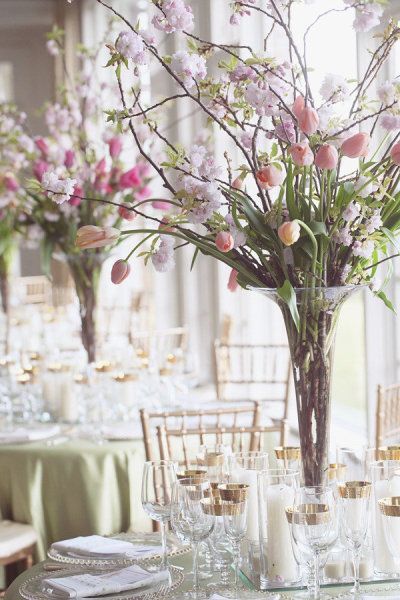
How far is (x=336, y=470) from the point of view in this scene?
6.84ft

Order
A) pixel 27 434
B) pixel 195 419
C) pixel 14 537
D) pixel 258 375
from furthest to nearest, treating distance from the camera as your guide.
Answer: pixel 258 375
pixel 195 419
pixel 27 434
pixel 14 537

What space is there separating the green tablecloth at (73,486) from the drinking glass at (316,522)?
1.66 meters

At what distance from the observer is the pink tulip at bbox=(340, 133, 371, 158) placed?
1.87m

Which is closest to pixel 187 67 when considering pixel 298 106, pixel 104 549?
pixel 298 106

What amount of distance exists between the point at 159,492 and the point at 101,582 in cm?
23

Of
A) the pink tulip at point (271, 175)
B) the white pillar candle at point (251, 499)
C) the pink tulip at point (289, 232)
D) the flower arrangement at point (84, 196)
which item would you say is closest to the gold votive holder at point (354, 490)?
the white pillar candle at point (251, 499)

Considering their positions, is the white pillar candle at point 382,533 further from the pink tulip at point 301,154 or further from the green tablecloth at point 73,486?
the green tablecloth at point 73,486

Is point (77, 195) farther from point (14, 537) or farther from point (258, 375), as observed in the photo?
point (258, 375)

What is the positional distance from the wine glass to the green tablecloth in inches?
49.0

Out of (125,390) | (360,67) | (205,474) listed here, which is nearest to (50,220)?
(125,390)

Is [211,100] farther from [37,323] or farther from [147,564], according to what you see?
[37,323]

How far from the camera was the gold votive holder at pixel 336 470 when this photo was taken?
205 centimetres

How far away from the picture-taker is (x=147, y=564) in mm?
2193

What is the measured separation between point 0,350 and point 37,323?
1.19 ft
